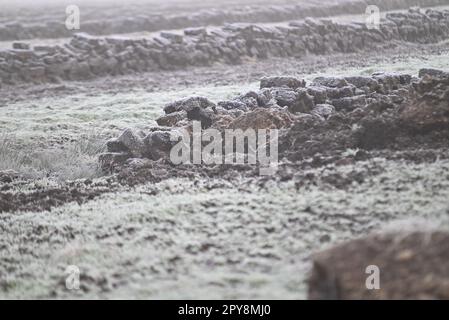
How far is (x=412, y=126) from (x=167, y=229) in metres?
3.59

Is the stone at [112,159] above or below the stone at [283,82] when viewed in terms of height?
below

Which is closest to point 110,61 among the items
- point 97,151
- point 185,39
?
point 185,39

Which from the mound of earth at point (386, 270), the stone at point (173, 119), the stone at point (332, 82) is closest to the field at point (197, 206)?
the mound of earth at point (386, 270)

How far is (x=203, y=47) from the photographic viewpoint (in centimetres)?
2055

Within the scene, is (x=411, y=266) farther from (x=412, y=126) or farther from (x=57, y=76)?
(x=57, y=76)

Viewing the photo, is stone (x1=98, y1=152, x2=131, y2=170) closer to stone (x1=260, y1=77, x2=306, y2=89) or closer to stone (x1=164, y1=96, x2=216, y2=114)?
stone (x1=164, y1=96, x2=216, y2=114)

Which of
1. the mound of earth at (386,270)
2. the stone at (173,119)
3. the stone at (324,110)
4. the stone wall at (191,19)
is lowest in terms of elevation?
the mound of earth at (386,270)

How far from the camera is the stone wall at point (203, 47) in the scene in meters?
18.7

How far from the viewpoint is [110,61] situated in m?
19.2

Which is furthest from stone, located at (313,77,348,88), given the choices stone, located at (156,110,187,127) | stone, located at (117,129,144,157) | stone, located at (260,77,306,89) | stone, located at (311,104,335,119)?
stone, located at (117,129,144,157)

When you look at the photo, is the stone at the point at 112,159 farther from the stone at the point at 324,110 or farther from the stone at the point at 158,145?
the stone at the point at 324,110

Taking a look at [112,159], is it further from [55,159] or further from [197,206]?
[197,206]

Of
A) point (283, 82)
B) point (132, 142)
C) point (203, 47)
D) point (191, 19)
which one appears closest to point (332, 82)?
point (283, 82)

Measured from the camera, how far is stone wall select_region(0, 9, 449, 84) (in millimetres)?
18719
